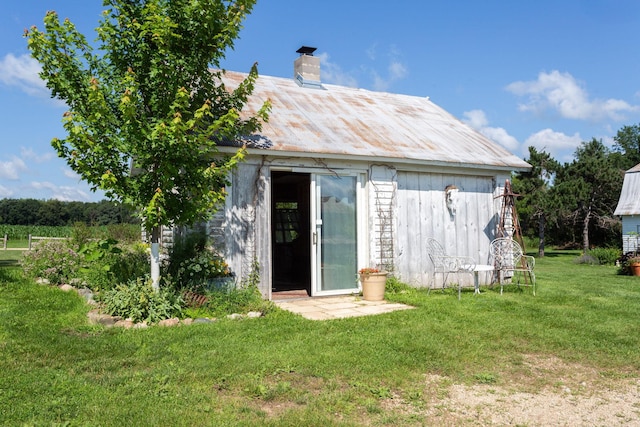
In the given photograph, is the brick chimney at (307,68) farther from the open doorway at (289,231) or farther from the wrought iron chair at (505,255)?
the wrought iron chair at (505,255)

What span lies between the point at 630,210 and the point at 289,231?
1633cm

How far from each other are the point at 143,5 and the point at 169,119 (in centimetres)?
152

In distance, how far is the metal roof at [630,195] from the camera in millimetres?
20266

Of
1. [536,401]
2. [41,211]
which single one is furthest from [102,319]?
[41,211]

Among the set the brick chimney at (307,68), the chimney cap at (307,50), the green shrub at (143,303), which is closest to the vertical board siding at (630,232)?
the brick chimney at (307,68)

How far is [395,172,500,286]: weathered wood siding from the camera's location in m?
8.91

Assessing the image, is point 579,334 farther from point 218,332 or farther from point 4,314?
point 4,314

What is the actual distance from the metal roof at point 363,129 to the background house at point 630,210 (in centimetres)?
1256

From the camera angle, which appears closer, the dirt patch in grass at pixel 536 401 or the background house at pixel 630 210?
the dirt patch in grass at pixel 536 401

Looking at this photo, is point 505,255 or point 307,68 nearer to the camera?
point 505,255

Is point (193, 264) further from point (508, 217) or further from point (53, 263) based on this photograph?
point (508, 217)

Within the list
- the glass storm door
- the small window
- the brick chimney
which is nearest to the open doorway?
the small window

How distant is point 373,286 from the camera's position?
306 inches

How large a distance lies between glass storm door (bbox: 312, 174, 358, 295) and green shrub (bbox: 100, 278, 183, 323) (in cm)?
275
